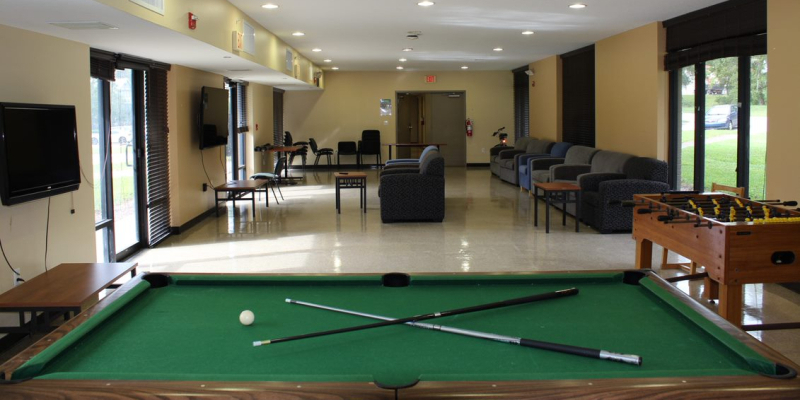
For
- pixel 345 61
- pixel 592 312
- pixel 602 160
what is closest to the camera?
pixel 592 312

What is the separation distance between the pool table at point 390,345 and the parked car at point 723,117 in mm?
5036

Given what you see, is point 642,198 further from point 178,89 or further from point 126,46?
point 178,89

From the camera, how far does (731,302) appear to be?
3961mm

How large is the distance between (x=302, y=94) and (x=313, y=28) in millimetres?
9183

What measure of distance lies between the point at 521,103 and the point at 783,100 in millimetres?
11854

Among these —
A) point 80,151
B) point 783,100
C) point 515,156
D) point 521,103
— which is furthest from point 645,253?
point 521,103

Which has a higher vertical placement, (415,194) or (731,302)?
(415,194)

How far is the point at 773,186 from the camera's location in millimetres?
6184

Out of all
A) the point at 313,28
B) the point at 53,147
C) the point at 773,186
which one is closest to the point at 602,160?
the point at 773,186

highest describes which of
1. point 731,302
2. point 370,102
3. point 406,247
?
point 370,102

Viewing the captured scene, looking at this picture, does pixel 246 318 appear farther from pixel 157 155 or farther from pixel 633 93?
pixel 633 93

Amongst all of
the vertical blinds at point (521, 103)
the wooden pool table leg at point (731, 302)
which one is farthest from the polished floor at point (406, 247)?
the vertical blinds at point (521, 103)

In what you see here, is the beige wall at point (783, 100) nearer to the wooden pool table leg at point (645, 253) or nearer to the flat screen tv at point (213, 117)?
the wooden pool table leg at point (645, 253)

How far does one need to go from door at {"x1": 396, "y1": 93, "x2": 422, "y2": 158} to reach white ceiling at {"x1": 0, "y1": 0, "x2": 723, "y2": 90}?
7.43 m
